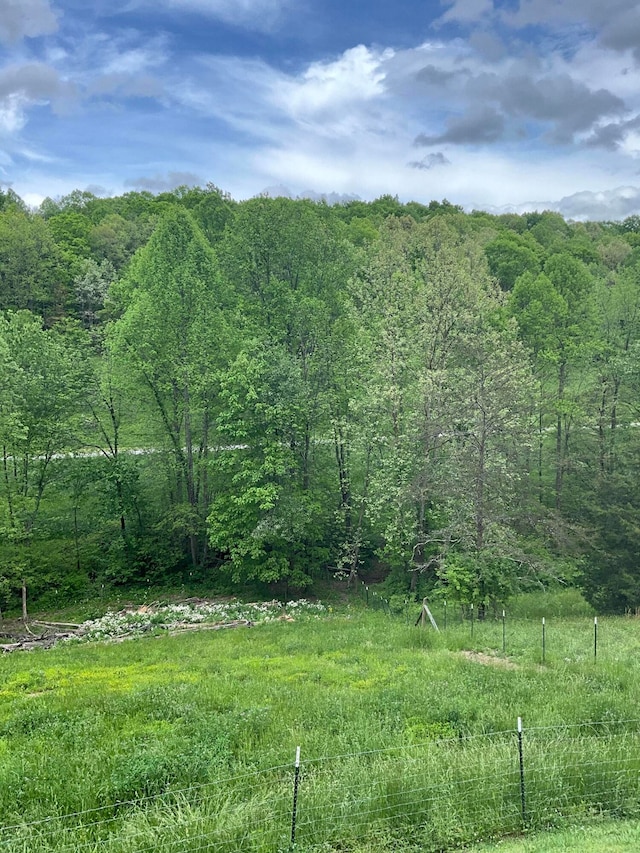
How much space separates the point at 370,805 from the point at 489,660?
811cm

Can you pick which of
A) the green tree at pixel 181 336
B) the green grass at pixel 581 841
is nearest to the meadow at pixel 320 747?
the green grass at pixel 581 841

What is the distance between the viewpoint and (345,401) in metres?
27.6

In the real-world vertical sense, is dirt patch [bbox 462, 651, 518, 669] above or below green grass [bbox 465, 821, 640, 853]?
below

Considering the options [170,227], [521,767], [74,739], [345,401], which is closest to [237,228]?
[170,227]

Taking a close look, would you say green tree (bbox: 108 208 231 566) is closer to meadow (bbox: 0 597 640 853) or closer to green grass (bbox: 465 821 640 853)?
meadow (bbox: 0 597 640 853)

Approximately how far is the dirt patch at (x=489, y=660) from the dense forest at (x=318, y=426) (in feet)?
16.1

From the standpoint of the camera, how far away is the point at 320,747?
873 centimetres

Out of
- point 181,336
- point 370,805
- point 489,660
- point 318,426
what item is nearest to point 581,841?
point 370,805

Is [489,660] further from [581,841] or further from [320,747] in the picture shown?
[581,841]

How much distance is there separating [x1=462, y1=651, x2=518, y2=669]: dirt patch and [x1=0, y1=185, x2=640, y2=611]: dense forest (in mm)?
4897

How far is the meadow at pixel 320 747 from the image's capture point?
6.64 meters

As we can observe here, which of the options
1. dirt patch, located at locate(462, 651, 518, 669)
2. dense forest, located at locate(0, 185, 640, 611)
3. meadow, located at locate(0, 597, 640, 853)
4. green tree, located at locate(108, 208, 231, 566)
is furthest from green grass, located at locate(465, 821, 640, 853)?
green tree, located at locate(108, 208, 231, 566)

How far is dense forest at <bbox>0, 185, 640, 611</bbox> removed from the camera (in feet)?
76.4

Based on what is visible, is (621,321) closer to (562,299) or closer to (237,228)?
(562,299)
